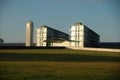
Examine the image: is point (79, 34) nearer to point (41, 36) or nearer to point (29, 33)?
point (41, 36)

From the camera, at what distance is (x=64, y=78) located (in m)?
9.56

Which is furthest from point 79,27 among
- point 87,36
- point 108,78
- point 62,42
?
point 108,78

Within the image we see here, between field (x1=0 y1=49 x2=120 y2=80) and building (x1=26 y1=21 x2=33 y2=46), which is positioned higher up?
building (x1=26 y1=21 x2=33 y2=46)

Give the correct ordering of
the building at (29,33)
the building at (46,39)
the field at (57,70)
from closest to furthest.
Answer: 1. the field at (57,70)
2. the building at (29,33)
3. the building at (46,39)

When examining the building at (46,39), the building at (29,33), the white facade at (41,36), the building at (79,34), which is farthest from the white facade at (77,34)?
the building at (29,33)

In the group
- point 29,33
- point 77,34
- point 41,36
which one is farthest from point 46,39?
point 29,33

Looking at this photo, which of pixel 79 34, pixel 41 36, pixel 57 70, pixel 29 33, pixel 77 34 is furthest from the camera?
pixel 41 36

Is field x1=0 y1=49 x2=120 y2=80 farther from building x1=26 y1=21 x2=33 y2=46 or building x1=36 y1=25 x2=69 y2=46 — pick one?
building x1=36 y1=25 x2=69 y2=46

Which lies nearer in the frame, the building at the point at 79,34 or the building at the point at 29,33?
the building at the point at 29,33

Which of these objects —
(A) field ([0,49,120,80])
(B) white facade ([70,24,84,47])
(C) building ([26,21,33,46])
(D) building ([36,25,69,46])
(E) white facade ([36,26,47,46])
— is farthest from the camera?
(D) building ([36,25,69,46])

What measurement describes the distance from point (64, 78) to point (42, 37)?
6120 centimetres

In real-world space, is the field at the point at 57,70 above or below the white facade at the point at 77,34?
below

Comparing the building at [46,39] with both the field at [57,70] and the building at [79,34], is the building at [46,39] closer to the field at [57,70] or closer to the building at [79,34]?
the building at [79,34]

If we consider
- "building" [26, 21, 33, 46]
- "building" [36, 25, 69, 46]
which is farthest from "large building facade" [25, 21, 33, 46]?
"building" [36, 25, 69, 46]
